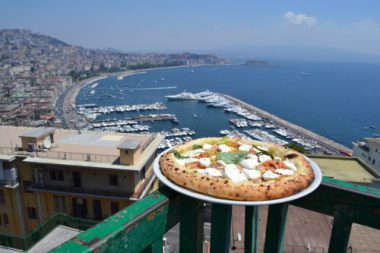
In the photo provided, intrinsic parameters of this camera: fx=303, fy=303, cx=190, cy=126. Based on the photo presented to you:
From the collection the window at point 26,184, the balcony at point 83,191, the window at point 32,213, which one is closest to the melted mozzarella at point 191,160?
the balcony at point 83,191

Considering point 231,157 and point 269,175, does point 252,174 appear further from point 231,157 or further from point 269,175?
point 231,157

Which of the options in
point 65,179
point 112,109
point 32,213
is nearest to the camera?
point 65,179

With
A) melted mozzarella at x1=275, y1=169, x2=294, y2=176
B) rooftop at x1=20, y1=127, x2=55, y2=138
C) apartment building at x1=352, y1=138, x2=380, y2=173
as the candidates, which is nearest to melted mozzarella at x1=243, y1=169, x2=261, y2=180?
melted mozzarella at x1=275, y1=169, x2=294, y2=176

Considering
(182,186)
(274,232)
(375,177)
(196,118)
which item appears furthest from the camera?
(196,118)

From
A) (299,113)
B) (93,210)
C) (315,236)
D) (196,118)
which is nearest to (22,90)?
(196,118)

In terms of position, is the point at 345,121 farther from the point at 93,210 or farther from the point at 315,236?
the point at 93,210

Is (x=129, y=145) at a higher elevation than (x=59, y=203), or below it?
higher

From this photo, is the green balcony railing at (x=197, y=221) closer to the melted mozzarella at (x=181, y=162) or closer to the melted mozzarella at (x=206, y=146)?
the melted mozzarella at (x=181, y=162)

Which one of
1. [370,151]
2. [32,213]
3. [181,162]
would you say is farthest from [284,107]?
[181,162]
